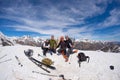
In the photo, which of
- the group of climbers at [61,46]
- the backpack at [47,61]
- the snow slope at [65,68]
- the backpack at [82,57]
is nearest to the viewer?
the snow slope at [65,68]

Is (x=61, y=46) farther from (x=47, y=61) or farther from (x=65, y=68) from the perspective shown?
(x=65, y=68)

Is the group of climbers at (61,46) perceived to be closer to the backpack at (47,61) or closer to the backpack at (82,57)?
the backpack at (82,57)

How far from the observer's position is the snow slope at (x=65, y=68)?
464 inches

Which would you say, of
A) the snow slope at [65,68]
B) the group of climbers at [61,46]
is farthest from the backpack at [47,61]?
the group of climbers at [61,46]

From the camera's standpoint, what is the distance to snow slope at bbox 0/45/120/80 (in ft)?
38.6

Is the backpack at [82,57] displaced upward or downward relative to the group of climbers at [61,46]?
downward

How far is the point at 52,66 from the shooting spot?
14.6 m

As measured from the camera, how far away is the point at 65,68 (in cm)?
1466

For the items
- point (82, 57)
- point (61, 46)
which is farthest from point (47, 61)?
point (82, 57)

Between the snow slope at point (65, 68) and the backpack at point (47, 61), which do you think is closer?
the snow slope at point (65, 68)

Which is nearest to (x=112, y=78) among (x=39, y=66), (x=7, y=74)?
(x=39, y=66)

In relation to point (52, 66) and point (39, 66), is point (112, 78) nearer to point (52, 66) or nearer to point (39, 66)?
point (52, 66)

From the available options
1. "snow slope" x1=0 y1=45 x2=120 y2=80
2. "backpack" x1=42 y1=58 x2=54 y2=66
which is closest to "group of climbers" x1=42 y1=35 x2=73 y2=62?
"snow slope" x1=0 y1=45 x2=120 y2=80

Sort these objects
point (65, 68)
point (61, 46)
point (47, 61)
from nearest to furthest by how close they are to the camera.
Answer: point (65, 68)
point (47, 61)
point (61, 46)
